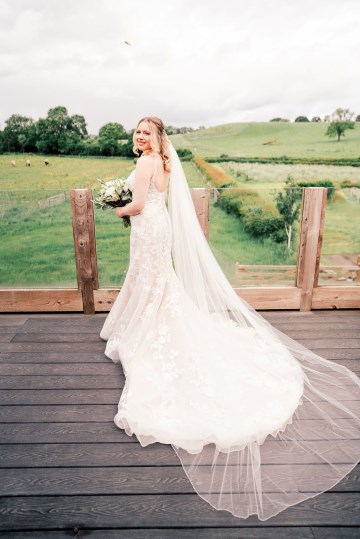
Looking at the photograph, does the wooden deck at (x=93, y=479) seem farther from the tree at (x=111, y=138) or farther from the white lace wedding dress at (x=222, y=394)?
the tree at (x=111, y=138)

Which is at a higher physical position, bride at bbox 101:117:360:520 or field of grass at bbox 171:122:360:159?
field of grass at bbox 171:122:360:159

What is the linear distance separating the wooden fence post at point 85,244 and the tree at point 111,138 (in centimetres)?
241

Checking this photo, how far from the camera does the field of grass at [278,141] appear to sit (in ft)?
24.6

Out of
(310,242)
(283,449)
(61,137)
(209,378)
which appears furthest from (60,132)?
(283,449)

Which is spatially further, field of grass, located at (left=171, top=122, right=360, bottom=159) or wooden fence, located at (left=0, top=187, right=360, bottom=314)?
field of grass, located at (left=171, top=122, right=360, bottom=159)

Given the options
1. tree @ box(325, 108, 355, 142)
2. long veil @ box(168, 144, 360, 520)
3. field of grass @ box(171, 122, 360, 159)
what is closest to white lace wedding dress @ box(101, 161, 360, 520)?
long veil @ box(168, 144, 360, 520)

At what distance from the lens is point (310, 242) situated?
389 centimetres

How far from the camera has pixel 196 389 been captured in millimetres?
2453

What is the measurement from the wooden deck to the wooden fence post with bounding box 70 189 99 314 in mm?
1061

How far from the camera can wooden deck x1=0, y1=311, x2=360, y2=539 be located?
1.64 metres

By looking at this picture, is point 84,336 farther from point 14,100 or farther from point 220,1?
point 220,1

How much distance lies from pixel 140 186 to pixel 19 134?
157 inches

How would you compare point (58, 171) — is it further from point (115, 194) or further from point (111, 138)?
point (115, 194)

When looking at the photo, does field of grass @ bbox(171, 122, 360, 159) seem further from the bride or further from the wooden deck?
the wooden deck
